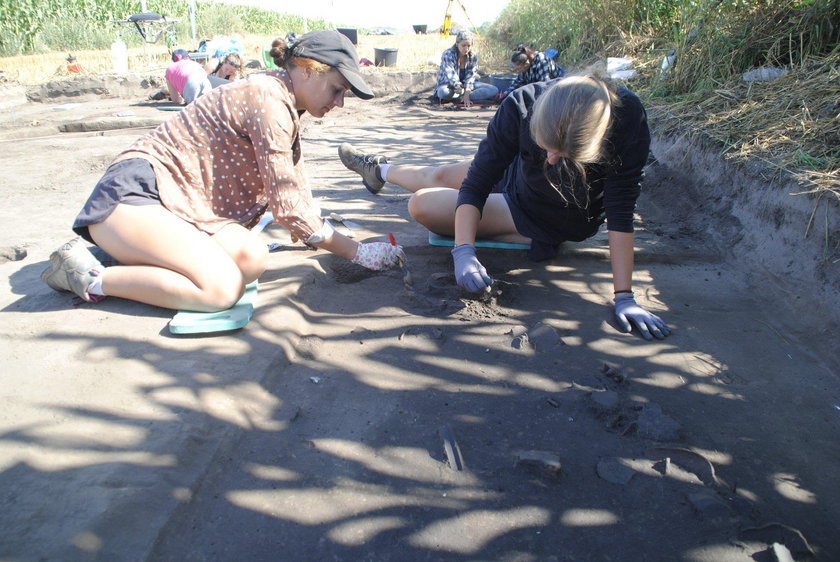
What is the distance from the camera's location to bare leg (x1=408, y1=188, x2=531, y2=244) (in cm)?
288

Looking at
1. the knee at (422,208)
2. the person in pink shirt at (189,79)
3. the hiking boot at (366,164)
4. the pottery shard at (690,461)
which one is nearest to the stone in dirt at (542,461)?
the pottery shard at (690,461)

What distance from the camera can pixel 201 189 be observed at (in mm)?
2455

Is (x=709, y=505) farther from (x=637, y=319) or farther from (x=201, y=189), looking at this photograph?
(x=201, y=189)

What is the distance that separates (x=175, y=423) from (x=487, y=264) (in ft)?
5.67

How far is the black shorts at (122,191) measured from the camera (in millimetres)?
2287

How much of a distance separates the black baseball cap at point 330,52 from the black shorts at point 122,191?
766mm

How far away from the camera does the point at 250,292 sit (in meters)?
2.52

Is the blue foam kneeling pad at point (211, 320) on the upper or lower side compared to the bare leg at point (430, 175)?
lower

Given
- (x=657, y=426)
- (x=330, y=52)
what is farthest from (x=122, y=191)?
(x=657, y=426)

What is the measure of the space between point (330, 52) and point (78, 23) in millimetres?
20020

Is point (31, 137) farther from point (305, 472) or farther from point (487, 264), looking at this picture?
point (305, 472)

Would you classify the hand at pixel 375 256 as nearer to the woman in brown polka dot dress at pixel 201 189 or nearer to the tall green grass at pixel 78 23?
the woman in brown polka dot dress at pixel 201 189

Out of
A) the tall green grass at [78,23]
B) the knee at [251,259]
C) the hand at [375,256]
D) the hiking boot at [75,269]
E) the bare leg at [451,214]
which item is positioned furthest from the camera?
the tall green grass at [78,23]

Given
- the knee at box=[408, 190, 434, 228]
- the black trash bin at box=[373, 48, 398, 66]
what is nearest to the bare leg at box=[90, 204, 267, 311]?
the knee at box=[408, 190, 434, 228]
